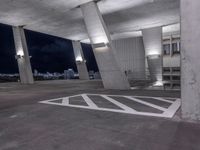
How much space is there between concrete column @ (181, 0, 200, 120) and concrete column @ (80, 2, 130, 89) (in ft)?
21.8

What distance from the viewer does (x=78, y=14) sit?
13.4m

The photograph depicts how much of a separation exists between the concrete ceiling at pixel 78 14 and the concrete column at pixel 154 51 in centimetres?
94

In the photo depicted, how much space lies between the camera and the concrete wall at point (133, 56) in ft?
70.7

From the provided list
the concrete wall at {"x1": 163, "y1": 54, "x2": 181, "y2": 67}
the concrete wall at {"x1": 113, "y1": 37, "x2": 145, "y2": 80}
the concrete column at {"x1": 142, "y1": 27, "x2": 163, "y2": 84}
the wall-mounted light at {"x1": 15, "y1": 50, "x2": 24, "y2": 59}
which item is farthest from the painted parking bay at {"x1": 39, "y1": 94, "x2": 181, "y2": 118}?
the concrete wall at {"x1": 113, "y1": 37, "x2": 145, "y2": 80}

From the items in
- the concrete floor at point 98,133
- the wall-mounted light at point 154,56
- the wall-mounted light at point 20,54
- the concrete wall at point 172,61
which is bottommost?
the concrete floor at point 98,133

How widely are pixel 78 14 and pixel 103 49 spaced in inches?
203

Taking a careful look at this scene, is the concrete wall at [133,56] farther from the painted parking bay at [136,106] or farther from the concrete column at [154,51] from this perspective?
the painted parking bay at [136,106]

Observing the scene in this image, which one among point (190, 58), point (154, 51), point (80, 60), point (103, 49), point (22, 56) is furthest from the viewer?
point (80, 60)

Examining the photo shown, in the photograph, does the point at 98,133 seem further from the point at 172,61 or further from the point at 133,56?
the point at 133,56

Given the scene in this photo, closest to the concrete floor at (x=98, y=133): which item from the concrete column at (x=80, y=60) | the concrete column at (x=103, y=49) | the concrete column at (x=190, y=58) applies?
the concrete column at (x=190, y=58)

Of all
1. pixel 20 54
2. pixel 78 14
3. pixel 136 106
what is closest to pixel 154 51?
pixel 78 14

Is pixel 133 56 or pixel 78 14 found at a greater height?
pixel 78 14

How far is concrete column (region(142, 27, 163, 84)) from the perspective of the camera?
667 inches

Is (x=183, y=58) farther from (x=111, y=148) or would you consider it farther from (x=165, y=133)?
(x=111, y=148)
